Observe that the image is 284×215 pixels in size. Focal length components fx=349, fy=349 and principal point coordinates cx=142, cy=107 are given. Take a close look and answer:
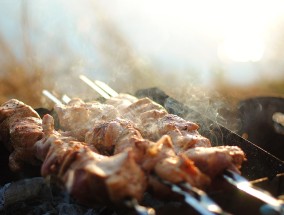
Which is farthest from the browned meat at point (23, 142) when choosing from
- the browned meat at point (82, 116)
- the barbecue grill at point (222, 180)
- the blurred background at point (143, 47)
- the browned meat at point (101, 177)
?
the blurred background at point (143, 47)

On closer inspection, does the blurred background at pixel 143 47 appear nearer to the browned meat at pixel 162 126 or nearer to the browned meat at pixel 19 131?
the browned meat at pixel 162 126

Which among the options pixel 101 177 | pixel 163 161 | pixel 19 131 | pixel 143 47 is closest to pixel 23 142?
pixel 19 131

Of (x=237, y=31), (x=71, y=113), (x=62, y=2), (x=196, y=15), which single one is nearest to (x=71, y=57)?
(x=62, y=2)

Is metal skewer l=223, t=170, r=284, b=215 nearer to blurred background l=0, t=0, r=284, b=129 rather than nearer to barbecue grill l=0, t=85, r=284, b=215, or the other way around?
barbecue grill l=0, t=85, r=284, b=215

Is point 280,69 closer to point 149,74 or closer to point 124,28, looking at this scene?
point 149,74

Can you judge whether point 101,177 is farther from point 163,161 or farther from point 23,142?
point 23,142

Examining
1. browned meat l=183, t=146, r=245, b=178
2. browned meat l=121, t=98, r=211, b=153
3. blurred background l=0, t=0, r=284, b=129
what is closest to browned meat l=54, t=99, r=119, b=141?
browned meat l=121, t=98, r=211, b=153
